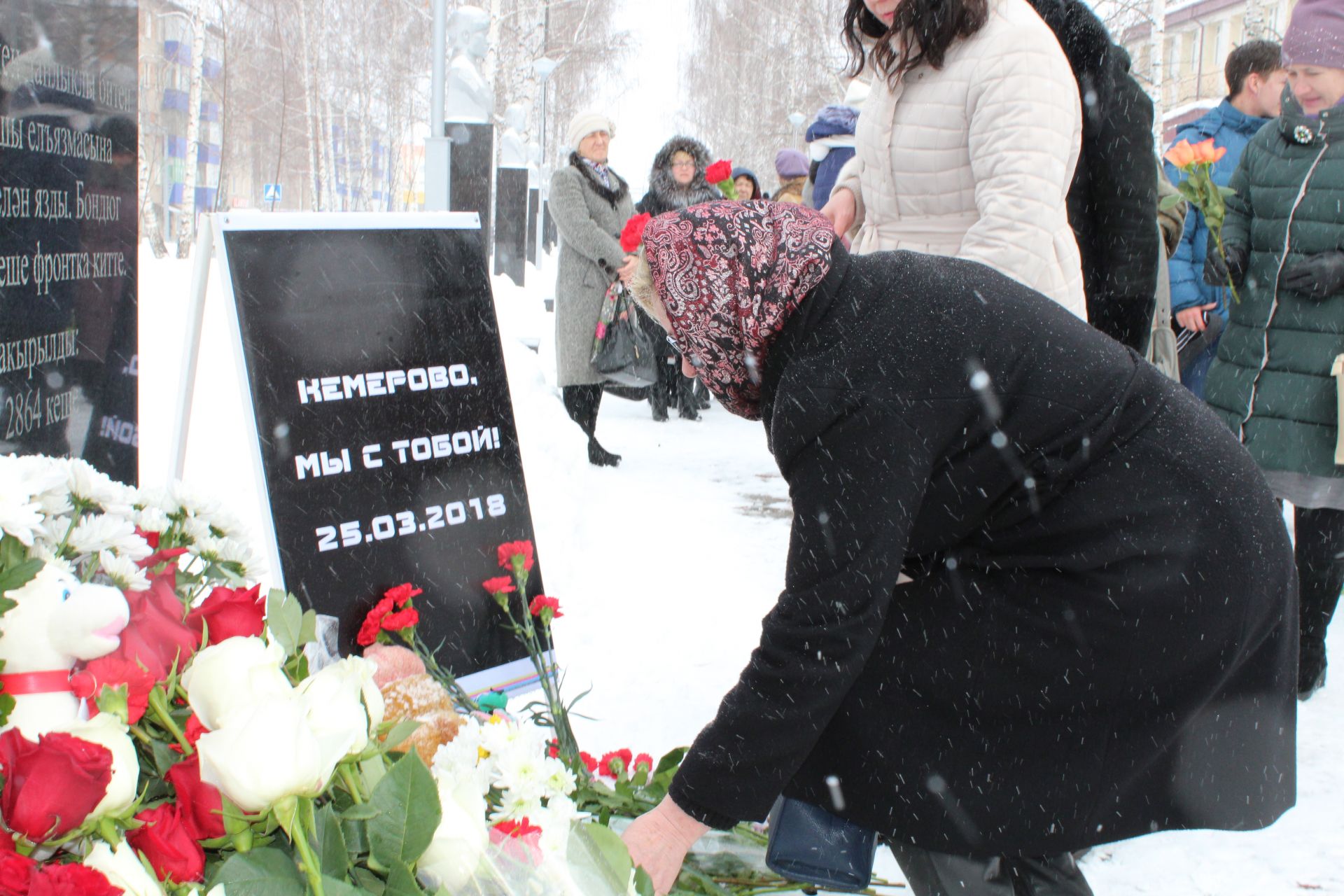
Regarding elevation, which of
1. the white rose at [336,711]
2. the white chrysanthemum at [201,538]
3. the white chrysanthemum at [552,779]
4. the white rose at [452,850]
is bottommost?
the white chrysanthemum at [552,779]

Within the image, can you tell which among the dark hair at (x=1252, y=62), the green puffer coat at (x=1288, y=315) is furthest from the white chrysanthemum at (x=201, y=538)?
the dark hair at (x=1252, y=62)

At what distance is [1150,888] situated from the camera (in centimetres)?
239

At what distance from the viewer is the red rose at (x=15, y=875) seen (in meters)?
0.72

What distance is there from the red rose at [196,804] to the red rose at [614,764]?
54.9 inches

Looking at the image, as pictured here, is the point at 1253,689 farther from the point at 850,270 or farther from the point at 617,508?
the point at 617,508

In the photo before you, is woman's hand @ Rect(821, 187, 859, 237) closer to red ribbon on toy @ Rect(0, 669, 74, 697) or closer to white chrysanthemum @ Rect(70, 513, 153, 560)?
white chrysanthemum @ Rect(70, 513, 153, 560)

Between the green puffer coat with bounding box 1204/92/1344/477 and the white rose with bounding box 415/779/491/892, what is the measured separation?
294 cm

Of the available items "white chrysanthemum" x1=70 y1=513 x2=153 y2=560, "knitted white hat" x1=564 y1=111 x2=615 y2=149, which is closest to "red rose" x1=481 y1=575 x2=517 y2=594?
"white chrysanthemum" x1=70 y1=513 x2=153 y2=560

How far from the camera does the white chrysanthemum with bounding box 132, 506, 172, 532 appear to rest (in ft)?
3.75

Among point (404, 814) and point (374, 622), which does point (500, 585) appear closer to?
point (374, 622)

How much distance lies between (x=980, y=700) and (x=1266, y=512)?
47cm

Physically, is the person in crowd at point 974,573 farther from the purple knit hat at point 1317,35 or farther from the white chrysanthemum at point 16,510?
the purple knit hat at point 1317,35

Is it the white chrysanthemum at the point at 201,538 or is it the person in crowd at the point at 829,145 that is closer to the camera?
the white chrysanthemum at the point at 201,538

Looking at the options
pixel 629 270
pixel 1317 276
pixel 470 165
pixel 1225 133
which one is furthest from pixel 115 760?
pixel 470 165
